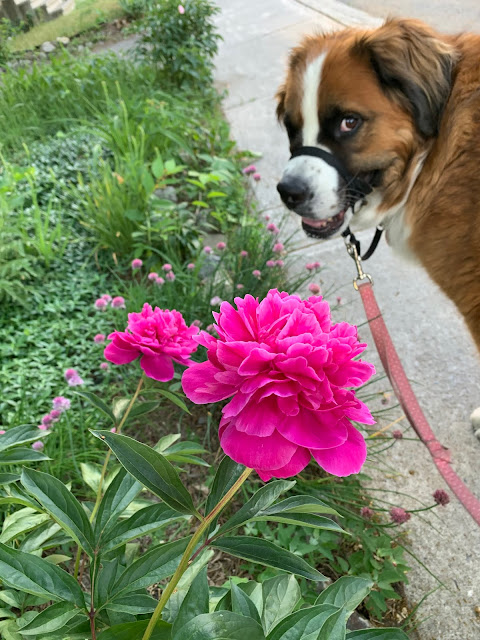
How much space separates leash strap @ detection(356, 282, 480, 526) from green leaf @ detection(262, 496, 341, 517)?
1.08 meters

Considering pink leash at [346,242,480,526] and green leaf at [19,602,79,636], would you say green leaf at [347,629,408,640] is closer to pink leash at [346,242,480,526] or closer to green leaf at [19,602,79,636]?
green leaf at [19,602,79,636]

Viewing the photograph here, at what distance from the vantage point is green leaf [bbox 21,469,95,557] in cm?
75

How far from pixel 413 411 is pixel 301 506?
3.95ft

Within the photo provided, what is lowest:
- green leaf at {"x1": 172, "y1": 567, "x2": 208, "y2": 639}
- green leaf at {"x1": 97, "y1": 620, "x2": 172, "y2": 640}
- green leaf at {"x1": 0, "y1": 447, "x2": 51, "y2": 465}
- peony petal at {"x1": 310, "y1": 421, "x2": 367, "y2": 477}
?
green leaf at {"x1": 97, "y1": 620, "x2": 172, "y2": 640}

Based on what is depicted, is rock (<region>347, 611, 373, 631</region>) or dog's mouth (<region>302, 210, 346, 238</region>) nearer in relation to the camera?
rock (<region>347, 611, 373, 631</region>)

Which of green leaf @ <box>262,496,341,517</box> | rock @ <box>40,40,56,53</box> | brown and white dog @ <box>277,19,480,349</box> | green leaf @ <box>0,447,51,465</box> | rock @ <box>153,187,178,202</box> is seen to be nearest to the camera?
green leaf @ <box>262,496,341,517</box>

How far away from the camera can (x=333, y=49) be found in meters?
2.06

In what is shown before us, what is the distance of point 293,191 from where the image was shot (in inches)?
84.1

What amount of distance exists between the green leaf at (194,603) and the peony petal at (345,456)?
0.26 metres

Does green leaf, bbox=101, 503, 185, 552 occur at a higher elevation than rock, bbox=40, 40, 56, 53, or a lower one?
lower

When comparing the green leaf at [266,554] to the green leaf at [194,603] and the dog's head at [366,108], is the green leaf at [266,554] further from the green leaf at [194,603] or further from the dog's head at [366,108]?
the dog's head at [366,108]

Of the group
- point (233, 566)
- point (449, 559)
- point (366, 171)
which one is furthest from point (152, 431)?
point (366, 171)

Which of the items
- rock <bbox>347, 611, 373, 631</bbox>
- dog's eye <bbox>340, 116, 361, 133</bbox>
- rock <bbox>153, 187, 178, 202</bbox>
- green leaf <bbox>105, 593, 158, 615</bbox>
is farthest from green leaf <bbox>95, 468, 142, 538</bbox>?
rock <bbox>153, 187, 178, 202</bbox>

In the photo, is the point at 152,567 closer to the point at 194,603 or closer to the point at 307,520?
the point at 194,603
